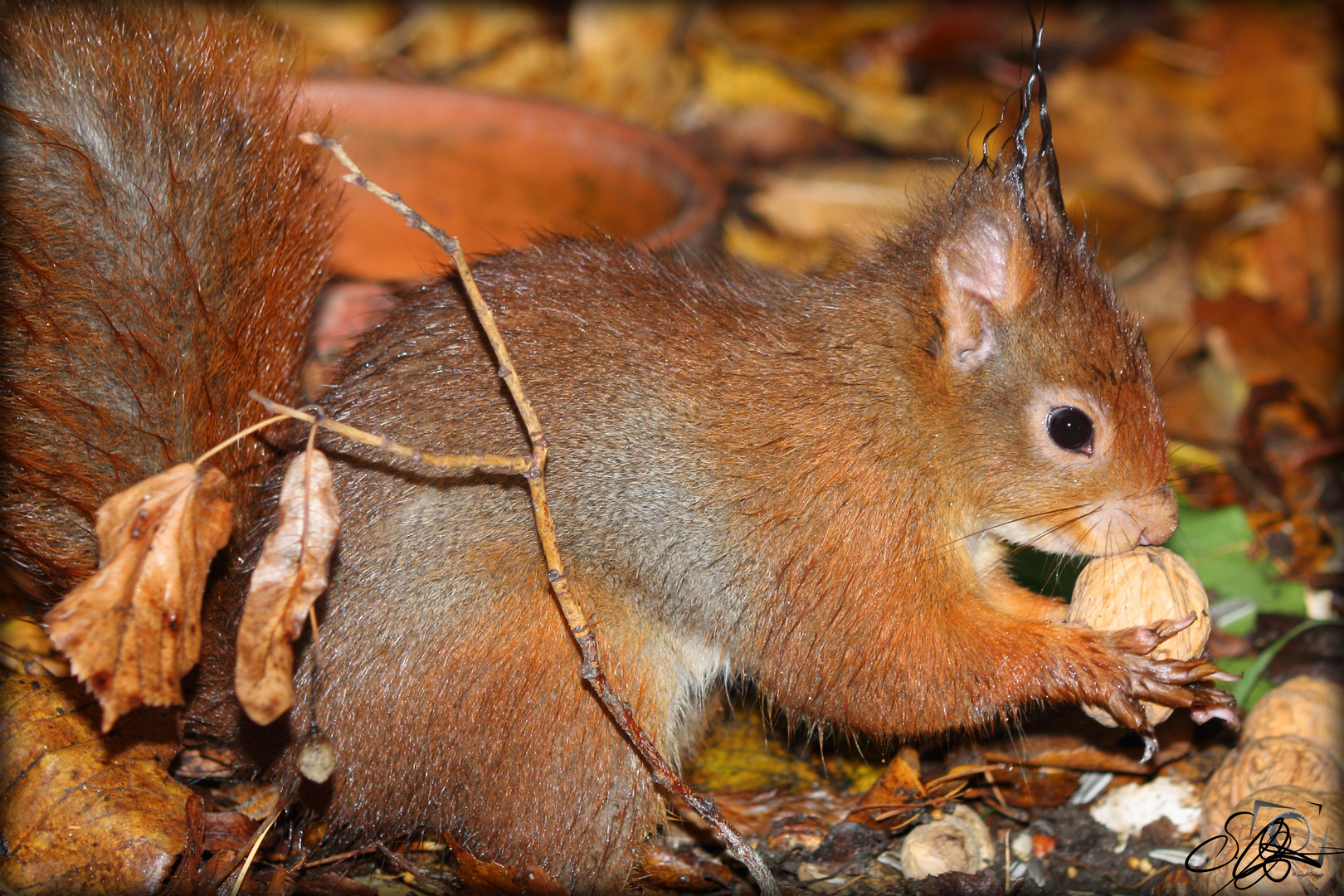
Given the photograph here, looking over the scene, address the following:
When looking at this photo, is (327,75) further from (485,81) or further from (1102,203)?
(1102,203)

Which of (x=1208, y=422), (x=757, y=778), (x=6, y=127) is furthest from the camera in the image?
(x=1208, y=422)

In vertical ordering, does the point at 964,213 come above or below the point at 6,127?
above

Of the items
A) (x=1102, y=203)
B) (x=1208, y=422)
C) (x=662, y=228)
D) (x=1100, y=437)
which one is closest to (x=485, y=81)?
(x=662, y=228)

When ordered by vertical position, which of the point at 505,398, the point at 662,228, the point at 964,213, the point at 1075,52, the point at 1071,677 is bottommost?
the point at 1071,677

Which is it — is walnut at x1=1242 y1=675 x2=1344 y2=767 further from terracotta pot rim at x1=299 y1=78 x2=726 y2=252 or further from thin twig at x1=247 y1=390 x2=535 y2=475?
terracotta pot rim at x1=299 y1=78 x2=726 y2=252

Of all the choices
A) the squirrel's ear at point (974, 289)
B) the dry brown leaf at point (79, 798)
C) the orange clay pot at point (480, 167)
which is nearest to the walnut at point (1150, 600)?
the squirrel's ear at point (974, 289)

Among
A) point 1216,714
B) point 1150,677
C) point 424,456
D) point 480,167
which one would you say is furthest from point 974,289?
point 480,167

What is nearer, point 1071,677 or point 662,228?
point 1071,677

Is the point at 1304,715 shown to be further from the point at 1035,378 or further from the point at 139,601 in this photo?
the point at 139,601
